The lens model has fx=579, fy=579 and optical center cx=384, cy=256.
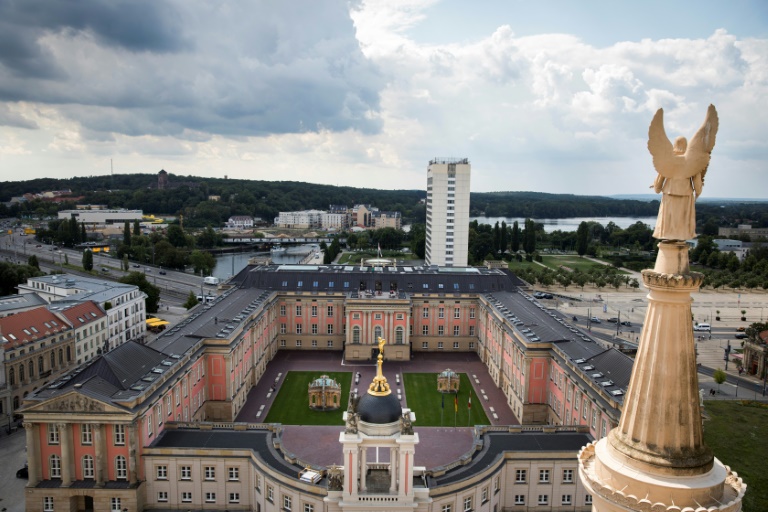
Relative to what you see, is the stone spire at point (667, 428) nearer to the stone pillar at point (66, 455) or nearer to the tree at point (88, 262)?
the stone pillar at point (66, 455)

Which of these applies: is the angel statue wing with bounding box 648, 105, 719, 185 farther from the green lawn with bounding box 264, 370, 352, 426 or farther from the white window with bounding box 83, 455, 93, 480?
the green lawn with bounding box 264, 370, 352, 426

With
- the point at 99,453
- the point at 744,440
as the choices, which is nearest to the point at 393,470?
the point at 99,453

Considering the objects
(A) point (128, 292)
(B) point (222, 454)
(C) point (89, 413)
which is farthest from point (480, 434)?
(A) point (128, 292)

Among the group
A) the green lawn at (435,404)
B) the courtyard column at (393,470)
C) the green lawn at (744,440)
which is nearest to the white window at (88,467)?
the courtyard column at (393,470)

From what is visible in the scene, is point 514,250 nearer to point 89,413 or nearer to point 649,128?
point 89,413

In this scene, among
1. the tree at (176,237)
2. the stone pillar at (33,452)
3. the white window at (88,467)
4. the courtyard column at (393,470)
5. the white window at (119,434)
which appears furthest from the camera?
the tree at (176,237)

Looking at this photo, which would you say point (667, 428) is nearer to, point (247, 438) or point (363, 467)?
point (363, 467)
